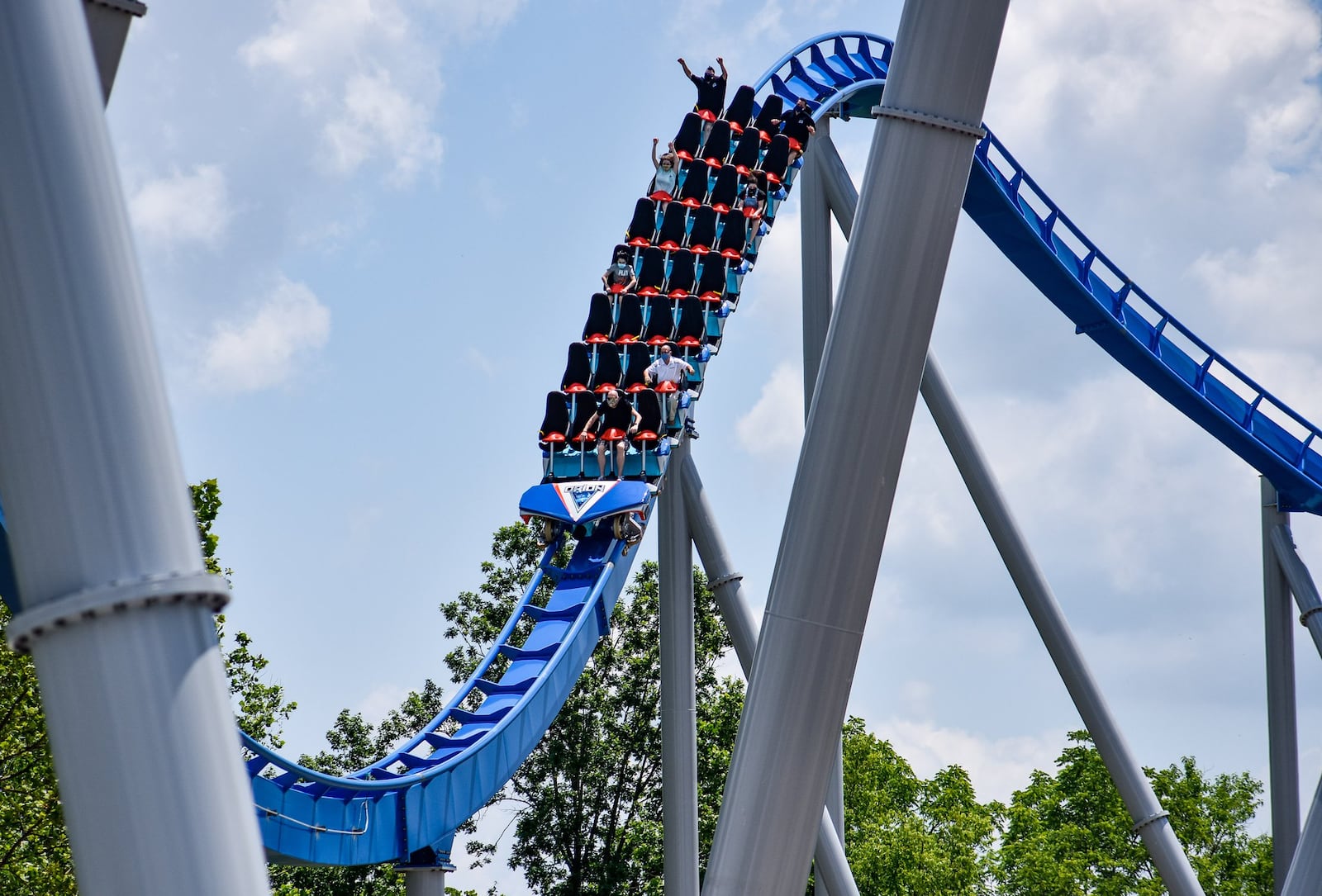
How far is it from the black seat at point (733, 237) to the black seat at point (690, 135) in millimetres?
1839

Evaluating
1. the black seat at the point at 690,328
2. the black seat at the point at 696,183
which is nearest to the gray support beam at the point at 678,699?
the black seat at the point at 690,328

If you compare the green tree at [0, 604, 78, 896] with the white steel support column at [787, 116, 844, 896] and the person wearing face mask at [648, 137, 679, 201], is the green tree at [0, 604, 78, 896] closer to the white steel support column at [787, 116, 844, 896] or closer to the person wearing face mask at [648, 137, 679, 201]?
the white steel support column at [787, 116, 844, 896]

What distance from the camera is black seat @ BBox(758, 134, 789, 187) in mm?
16234

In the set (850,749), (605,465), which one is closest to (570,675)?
(605,465)

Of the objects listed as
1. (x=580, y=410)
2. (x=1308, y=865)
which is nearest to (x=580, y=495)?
(x=580, y=410)

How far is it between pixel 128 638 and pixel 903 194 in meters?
2.40

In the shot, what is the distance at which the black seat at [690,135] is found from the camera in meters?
16.9

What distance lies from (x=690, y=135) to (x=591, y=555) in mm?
7194

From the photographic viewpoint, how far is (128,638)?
2.14 m

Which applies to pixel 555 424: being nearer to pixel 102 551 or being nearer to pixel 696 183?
pixel 696 183

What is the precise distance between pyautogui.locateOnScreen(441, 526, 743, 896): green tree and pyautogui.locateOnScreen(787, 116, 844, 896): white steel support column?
26.8ft

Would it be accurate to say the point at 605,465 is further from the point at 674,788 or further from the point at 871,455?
the point at 871,455

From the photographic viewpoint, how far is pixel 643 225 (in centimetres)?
1578

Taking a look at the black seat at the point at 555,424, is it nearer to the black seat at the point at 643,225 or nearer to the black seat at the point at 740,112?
the black seat at the point at 643,225
